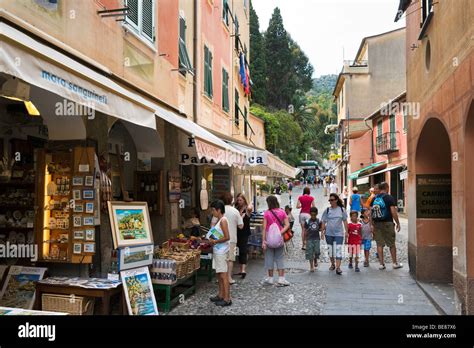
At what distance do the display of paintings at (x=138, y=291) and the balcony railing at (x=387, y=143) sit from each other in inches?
966

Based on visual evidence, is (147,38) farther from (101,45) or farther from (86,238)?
(86,238)

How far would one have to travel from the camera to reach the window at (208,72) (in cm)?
1504

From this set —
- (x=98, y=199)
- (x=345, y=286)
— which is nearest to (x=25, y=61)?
(x=98, y=199)

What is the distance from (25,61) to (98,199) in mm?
2939

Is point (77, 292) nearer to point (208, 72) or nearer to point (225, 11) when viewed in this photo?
point (208, 72)

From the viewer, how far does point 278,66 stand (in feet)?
192

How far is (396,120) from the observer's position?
28016 millimetres

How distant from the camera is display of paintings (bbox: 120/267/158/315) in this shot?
587 centimetres

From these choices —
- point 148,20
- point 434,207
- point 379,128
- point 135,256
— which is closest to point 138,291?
point 135,256

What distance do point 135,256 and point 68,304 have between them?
3.52 feet

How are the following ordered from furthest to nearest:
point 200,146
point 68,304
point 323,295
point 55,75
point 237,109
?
point 237,109
point 200,146
point 323,295
point 68,304
point 55,75

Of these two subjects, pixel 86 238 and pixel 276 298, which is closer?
pixel 86 238

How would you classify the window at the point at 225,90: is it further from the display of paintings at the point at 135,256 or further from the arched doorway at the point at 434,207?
the display of paintings at the point at 135,256

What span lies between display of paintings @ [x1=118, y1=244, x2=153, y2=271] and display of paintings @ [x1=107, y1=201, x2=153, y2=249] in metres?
0.07
